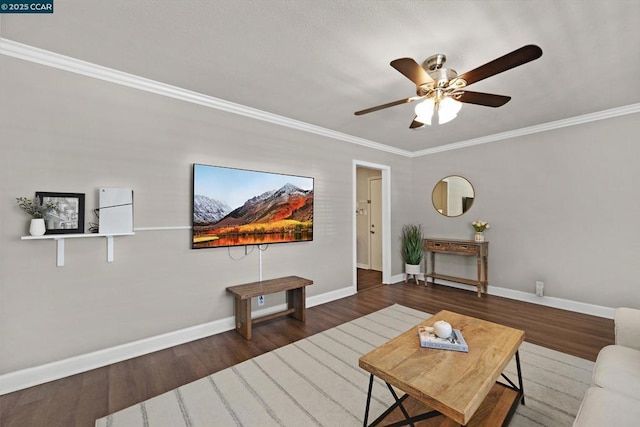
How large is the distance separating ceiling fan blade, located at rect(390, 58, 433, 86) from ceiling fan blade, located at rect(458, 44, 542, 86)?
0.27m

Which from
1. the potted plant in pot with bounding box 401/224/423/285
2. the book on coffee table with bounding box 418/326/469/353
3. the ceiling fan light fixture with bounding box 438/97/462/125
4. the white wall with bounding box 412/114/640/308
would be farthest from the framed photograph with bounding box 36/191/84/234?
the white wall with bounding box 412/114/640/308

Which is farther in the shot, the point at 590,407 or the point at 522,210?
the point at 522,210

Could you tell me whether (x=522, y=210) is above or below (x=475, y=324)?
above

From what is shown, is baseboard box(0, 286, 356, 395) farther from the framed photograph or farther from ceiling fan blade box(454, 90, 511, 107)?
ceiling fan blade box(454, 90, 511, 107)

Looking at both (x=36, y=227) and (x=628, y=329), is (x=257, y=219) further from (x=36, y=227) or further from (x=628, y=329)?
(x=628, y=329)

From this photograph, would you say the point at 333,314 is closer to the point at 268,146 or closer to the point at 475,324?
the point at 475,324

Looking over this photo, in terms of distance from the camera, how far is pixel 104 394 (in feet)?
6.38

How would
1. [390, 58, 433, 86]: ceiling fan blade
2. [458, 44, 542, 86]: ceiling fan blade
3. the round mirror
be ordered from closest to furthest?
[458, 44, 542, 86]: ceiling fan blade < [390, 58, 433, 86]: ceiling fan blade < the round mirror

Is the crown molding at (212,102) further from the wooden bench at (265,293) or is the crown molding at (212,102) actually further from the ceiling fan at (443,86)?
the wooden bench at (265,293)

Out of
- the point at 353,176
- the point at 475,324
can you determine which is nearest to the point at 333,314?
the point at 475,324

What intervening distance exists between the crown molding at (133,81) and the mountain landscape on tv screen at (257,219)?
0.86 m

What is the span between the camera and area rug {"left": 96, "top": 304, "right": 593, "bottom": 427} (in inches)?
66.9

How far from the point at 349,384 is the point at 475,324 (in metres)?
1.05

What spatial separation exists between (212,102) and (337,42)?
1562 millimetres
